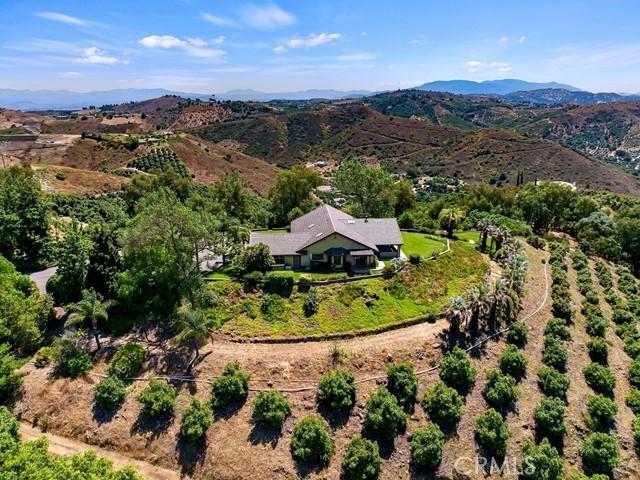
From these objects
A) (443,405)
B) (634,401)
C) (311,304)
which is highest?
(311,304)

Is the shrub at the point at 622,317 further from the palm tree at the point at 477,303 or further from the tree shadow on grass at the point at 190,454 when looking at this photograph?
the tree shadow on grass at the point at 190,454

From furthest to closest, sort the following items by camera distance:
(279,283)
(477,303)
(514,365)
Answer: (279,283) → (477,303) → (514,365)

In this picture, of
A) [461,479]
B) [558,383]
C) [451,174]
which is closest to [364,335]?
[461,479]

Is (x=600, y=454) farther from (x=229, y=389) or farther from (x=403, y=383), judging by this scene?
(x=229, y=389)

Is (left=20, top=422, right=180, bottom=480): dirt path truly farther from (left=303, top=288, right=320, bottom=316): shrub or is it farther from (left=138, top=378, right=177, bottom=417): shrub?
(left=303, top=288, right=320, bottom=316): shrub

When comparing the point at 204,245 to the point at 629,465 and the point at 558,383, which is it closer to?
the point at 558,383

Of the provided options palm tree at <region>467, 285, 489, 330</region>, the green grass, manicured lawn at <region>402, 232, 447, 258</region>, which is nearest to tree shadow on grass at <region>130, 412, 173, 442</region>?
the green grass

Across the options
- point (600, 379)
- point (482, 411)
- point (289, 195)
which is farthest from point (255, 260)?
point (600, 379)

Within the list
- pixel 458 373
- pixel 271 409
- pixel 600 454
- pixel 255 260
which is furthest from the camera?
pixel 255 260
